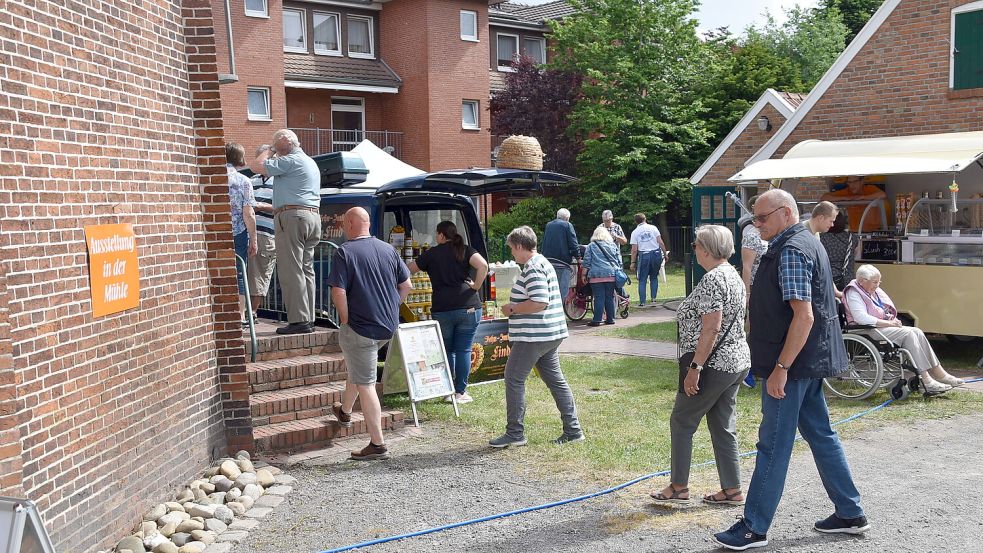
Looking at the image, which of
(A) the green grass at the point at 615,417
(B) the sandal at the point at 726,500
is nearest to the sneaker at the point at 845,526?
(B) the sandal at the point at 726,500

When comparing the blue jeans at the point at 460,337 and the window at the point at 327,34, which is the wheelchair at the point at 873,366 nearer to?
the blue jeans at the point at 460,337

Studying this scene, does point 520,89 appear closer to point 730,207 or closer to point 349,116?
point 349,116

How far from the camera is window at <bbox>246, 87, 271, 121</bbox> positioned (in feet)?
98.1

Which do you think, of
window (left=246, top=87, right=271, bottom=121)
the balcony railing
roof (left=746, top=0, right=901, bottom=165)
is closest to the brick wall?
roof (left=746, top=0, right=901, bottom=165)

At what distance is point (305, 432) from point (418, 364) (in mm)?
1408

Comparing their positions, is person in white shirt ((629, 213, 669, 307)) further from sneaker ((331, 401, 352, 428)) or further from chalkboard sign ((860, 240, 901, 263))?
sneaker ((331, 401, 352, 428))

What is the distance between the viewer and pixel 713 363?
19.3 feet

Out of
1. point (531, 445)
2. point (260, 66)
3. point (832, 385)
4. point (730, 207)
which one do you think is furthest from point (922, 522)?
point (260, 66)

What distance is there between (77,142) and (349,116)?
1163 inches

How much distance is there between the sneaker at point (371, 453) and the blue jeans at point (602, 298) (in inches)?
329

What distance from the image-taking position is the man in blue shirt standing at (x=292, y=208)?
8.43 m

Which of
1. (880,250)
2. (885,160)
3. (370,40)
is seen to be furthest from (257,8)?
(880,250)

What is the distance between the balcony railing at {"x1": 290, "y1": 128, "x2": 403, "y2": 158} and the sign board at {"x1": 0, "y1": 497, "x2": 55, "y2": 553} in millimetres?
29765

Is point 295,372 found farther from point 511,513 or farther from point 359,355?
point 511,513
